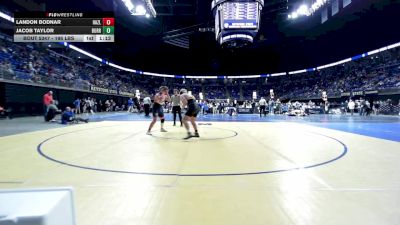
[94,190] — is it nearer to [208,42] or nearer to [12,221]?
[12,221]

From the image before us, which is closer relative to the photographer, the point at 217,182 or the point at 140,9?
the point at 217,182

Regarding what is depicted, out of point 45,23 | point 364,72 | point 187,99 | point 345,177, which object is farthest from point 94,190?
point 364,72

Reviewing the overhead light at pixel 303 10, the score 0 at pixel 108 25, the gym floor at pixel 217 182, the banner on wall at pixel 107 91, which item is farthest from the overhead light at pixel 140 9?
the banner on wall at pixel 107 91

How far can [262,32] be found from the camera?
102 ft

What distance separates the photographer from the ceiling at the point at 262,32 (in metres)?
21.1

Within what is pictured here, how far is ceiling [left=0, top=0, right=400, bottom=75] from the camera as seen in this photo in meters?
21.1

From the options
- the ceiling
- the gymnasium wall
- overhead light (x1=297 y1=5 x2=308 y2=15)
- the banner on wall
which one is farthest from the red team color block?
the banner on wall

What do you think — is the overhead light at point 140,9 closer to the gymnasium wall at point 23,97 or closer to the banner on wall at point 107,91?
the gymnasium wall at point 23,97

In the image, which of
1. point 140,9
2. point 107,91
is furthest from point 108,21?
point 107,91

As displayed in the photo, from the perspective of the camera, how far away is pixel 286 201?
2.80m

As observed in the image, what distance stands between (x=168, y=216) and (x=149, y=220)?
0.18 metres

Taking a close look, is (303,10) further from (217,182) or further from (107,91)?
(107,91)
